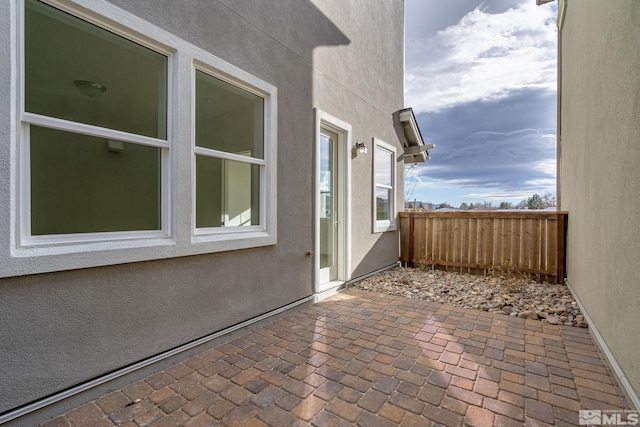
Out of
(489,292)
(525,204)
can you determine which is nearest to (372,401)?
(489,292)

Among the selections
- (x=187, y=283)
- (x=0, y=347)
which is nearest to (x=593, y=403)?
(x=187, y=283)

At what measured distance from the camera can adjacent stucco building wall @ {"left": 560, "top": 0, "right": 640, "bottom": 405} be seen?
2049mm

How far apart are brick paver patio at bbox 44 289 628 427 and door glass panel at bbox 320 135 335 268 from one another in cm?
155

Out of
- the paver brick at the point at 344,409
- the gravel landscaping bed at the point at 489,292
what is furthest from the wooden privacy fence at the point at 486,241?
the paver brick at the point at 344,409

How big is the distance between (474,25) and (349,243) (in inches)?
406

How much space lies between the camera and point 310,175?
13.8 feet

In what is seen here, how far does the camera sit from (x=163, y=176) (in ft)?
8.52

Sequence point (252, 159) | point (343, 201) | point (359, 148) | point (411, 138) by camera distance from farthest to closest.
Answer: point (411, 138) → point (359, 148) → point (343, 201) → point (252, 159)

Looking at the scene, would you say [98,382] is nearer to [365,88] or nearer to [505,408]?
[505,408]

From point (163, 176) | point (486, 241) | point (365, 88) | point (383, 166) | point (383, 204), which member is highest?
point (365, 88)

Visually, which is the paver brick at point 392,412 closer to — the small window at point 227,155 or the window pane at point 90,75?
the small window at point 227,155

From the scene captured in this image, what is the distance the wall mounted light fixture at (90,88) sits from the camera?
2.39 meters

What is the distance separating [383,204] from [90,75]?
214 inches

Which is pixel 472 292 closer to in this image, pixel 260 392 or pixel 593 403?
pixel 593 403
